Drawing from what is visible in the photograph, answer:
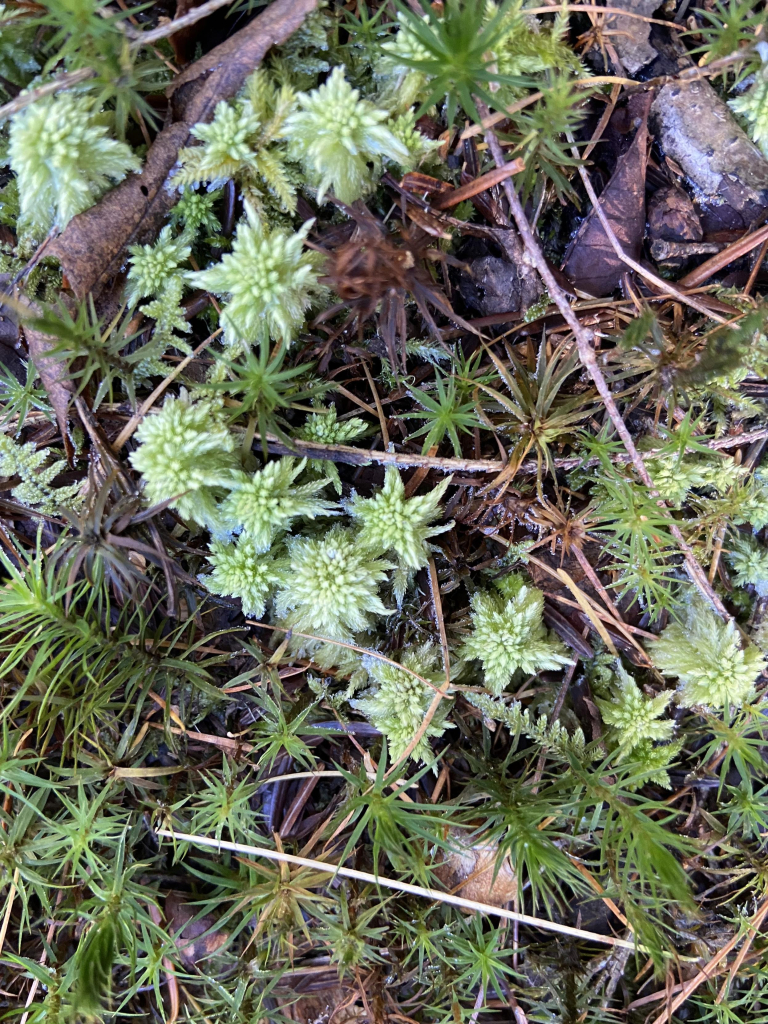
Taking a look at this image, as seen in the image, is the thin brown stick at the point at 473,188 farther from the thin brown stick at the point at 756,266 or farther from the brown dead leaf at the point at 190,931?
the brown dead leaf at the point at 190,931

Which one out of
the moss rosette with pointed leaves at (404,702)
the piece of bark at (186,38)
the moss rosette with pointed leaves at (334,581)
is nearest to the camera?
the piece of bark at (186,38)

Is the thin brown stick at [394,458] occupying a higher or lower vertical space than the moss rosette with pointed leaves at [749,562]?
higher

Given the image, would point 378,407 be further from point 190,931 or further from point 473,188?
point 190,931

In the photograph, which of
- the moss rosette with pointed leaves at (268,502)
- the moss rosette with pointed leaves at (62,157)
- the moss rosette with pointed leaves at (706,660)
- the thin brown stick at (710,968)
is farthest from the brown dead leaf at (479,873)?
the moss rosette with pointed leaves at (62,157)

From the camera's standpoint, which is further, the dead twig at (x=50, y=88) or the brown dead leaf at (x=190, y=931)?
the brown dead leaf at (x=190, y=931)

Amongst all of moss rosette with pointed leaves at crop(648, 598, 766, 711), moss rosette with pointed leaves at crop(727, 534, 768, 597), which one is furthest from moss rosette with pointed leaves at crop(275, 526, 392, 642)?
moss rosette with pointed leaves at crop(727, 534, 768, 597)

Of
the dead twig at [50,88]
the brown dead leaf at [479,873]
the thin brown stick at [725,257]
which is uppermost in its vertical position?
the dead twig at [50,88]

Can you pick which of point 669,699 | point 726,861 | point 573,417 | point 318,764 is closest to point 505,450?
point 573,417

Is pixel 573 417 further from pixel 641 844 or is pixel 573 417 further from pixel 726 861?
pixel 726 861
